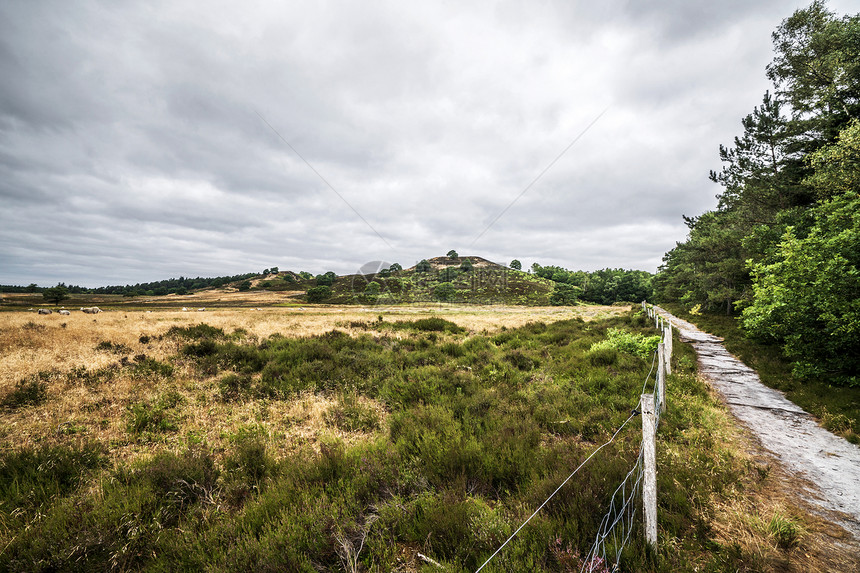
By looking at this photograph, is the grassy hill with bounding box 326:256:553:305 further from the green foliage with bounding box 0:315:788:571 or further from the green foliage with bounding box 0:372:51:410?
the green foliage with bounding box 0:315:788:571

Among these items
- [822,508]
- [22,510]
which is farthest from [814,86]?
[22,510]

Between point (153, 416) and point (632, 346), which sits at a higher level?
point (632, 346)

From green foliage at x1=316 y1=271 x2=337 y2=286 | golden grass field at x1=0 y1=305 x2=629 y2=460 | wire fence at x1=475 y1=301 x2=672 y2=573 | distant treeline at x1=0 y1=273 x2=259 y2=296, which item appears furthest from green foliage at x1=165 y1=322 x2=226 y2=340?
distant treeline at x1=0 y1=273 x2=259 y2=296

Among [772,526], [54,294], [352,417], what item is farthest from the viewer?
[54,294]

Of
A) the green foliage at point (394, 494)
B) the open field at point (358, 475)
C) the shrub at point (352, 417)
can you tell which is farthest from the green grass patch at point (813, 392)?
the shrub at point (352, 417)

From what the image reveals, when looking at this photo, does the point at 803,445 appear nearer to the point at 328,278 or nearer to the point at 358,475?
the point at 358,475

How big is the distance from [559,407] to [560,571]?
4329mm

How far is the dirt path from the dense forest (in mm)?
1716

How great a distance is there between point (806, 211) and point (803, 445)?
14.2 m

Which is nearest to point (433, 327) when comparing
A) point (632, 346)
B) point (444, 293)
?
point (632, 346)

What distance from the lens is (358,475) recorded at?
4.01 meters

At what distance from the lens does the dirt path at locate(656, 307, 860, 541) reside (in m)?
3.77

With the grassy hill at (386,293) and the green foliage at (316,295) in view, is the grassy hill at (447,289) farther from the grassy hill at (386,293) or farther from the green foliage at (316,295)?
the green foliage at (316,295)

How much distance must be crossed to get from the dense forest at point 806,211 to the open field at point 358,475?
11.5 feet
